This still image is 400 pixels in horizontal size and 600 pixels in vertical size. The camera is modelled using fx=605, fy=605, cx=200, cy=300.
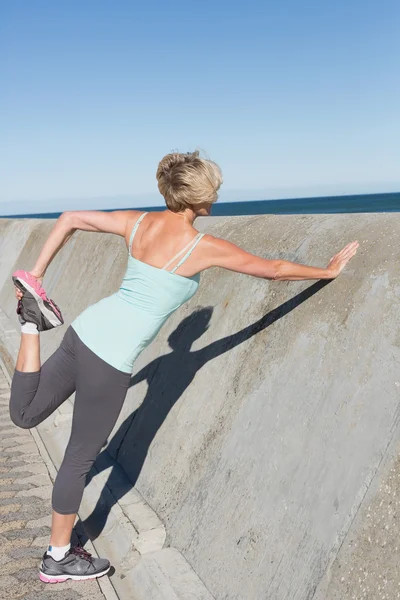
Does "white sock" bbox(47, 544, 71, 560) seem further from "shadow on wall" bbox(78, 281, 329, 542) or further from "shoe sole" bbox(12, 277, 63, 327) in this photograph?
"shoe sole" bbox(12, 277, 63, 327)

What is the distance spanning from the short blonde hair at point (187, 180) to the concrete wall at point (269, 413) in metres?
0.82

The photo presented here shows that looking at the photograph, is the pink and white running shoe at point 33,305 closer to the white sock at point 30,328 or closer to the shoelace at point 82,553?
the white sock at point 30,328

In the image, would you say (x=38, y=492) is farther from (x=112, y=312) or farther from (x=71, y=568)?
(x=112, y=312)

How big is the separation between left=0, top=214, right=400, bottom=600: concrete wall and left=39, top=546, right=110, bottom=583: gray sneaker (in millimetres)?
371

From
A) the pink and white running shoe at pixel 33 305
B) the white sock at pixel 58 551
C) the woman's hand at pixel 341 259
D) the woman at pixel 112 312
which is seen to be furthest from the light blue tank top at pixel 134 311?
the white sock at pixel 58 551

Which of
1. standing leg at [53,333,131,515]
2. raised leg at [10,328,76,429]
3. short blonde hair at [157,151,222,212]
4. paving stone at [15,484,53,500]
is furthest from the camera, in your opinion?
paving stone at [15,484,53,500]

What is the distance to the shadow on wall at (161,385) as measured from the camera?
12.2ft

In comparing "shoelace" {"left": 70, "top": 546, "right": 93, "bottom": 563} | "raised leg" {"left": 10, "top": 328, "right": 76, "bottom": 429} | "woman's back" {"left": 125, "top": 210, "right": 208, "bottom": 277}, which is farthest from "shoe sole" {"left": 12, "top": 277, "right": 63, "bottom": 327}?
"shoelace" {"left": 70, "top": 546, "right": 93, "bottom": 563}

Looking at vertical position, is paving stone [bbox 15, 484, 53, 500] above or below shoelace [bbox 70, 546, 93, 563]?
below

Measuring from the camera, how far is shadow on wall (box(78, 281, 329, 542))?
3715 mm

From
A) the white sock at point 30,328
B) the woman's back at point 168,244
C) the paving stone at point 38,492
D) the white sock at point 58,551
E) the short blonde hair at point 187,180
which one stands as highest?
the short blonde hair at point 187,180

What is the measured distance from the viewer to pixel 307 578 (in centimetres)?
233

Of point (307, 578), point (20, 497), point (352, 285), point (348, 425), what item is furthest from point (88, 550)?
point (352, 285)

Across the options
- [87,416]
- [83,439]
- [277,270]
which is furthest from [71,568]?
[277,270]
